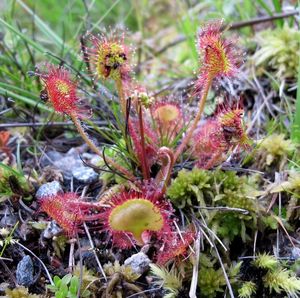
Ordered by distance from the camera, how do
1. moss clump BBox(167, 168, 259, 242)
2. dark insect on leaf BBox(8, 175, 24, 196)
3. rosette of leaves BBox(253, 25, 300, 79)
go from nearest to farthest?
moss clump BBox(167, 168, 259, 242), dark insect on leaf BBox(8, 175, 24, 196), rosette of leaves BBox(253, 25, 300, 79)

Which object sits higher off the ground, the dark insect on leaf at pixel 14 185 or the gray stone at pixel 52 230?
the dark insect on leaf at pixel 14 185

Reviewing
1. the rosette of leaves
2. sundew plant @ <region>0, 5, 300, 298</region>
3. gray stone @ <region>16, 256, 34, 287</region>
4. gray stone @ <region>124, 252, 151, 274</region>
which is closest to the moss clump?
sundew plant @ <region>0, 5, 300, 298</region>

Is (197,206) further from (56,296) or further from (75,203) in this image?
(56,296)

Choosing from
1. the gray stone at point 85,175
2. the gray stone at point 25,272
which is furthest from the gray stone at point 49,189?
the gray stone at point 25,272

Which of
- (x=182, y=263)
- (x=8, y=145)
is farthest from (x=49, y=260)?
(x=8, y=145)

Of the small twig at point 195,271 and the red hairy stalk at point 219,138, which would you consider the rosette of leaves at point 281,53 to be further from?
the small twig at point 195,271

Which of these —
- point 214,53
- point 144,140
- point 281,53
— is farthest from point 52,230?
point 281,53

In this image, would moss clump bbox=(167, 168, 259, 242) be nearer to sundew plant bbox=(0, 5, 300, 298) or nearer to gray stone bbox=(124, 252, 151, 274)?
sundew plant bbox=(0, 5, 300, 298)
